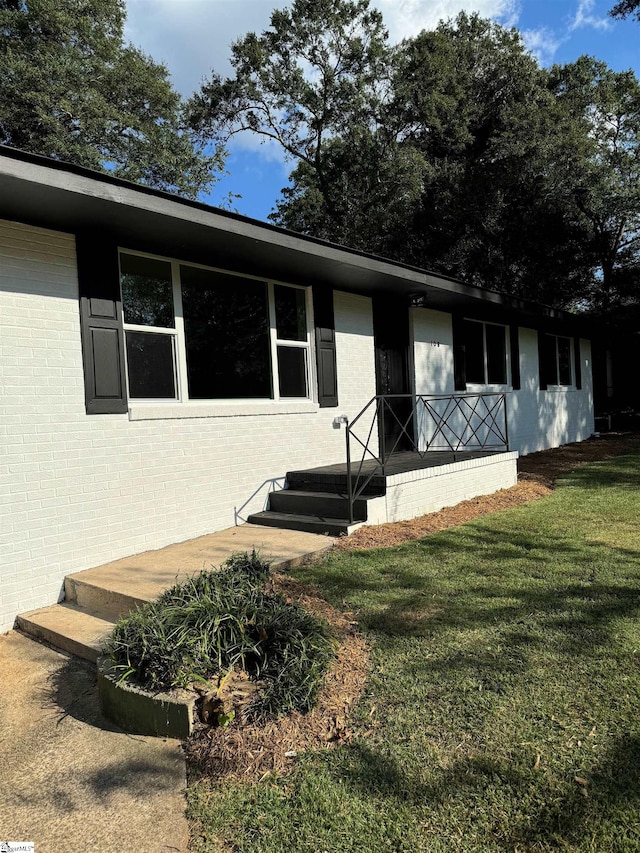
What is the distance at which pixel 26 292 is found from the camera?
13.6ft

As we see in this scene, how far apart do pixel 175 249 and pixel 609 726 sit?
15.7 feet

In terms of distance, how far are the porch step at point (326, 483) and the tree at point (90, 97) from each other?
12.0 metres

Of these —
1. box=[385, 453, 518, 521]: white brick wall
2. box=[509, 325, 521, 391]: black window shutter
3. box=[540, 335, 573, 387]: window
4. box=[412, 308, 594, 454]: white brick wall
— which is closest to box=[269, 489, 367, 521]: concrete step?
box=[385, 453, 518, 521]: white brick wall

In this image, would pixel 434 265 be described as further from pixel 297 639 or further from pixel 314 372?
pixel 297 639

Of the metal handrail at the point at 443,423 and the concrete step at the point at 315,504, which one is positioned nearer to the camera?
the concrete step at the point at 315,504

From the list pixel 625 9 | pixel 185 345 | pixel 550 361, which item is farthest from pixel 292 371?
pixel 625 9

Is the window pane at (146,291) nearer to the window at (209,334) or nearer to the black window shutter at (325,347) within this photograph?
the window at (209,334)

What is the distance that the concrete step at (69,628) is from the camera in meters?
3.39

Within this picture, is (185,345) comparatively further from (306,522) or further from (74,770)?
(74,770)

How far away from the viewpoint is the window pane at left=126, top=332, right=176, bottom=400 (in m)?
4.95

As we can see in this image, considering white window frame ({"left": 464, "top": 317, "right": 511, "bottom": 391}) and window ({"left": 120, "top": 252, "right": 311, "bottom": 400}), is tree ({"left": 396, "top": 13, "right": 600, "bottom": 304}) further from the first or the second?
window ({"left": 120, "top": 252, "right": 311, "bottom": 400})

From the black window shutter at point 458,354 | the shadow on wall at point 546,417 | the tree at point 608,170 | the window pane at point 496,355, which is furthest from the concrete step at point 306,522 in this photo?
the tree at point 608,170

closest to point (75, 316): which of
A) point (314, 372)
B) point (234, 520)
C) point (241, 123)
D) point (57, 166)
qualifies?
point (57, 166)

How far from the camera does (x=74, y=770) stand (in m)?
2.35
